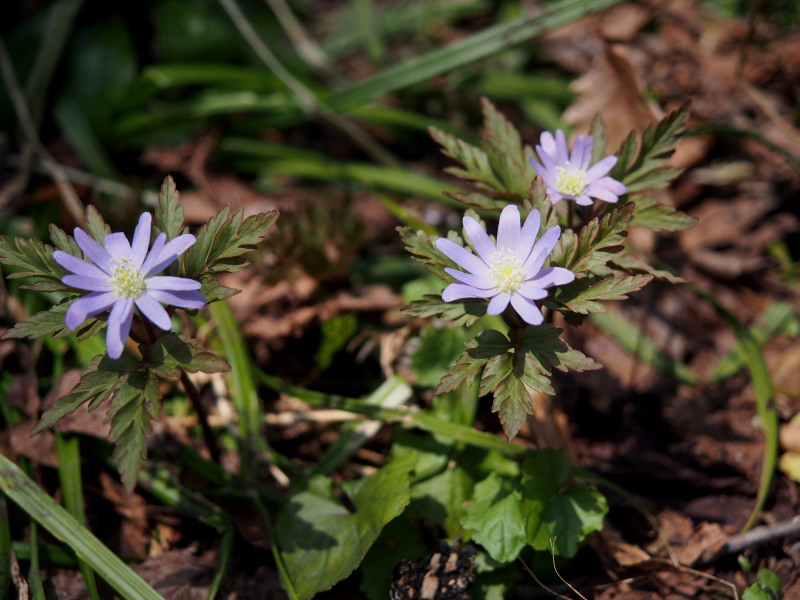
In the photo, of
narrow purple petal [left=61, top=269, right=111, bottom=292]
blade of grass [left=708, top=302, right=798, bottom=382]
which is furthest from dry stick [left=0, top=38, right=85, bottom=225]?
blade of grass [left=708, top=302, right=798, bottom=382]

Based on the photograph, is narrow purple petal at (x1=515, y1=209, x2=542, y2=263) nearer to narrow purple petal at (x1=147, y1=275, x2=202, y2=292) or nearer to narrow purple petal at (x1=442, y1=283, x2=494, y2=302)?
narrow purple petal at (x1=442, y1=283, x2=494, y2=302)

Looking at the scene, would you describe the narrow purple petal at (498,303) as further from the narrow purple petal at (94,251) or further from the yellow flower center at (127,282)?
the narrow purple petal at (94,251)

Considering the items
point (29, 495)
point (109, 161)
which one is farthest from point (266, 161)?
point (29, 495)

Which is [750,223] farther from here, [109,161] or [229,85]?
[109,161]

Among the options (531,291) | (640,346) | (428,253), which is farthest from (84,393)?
(640,346)

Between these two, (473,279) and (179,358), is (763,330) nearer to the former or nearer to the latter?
(473,279)
